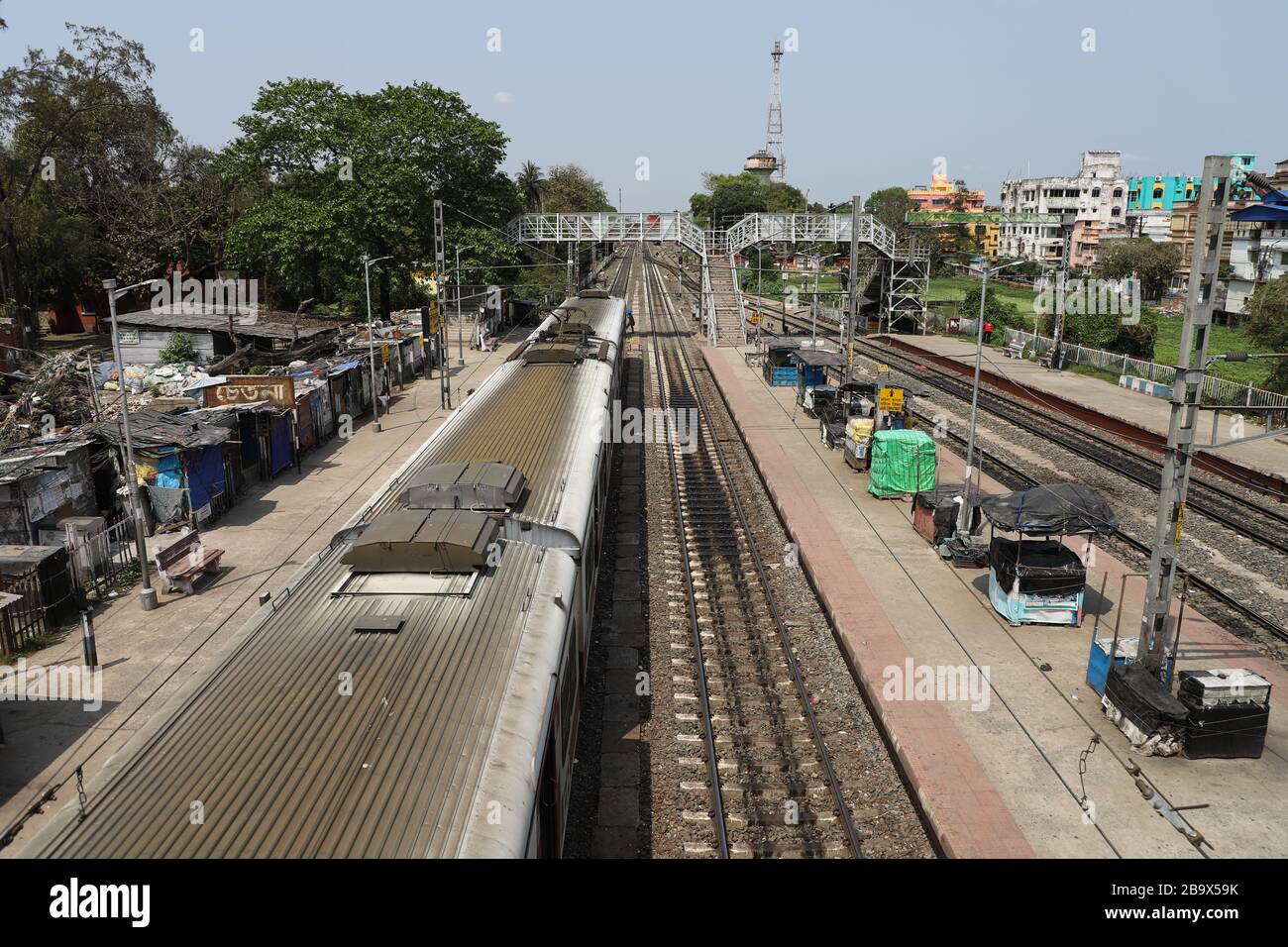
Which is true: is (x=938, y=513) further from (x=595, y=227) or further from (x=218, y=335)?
(x=595, y=227)

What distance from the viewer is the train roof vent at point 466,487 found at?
1270 centimetres

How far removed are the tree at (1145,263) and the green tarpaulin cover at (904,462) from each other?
219 feet

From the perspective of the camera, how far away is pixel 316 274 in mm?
51000

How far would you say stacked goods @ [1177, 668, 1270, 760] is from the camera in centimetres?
1293

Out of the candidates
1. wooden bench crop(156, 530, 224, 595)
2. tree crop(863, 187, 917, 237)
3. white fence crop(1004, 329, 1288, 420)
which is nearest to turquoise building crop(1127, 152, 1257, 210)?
tree crop(863, 187, 917, 237)

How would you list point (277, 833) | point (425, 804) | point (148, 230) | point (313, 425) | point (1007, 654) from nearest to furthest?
point (277, 833)
point (425, 804)
point (1007, 654)
point (313, 425)
point (148, 230)

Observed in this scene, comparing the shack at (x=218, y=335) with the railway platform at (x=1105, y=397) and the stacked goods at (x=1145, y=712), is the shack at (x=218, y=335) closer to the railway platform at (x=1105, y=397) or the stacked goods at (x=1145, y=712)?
the railway platform at (x=1105, y=397)

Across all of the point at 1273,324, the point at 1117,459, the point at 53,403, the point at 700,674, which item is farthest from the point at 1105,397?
the point at 53,403

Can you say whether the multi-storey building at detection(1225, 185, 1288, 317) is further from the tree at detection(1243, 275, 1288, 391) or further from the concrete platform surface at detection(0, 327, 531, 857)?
the concrete platform surface at detection(0, 327, 531, 857)

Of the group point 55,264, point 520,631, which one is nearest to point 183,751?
point 520,631

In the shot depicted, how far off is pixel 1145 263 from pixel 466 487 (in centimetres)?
8265

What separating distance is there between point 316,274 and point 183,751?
4821cm
